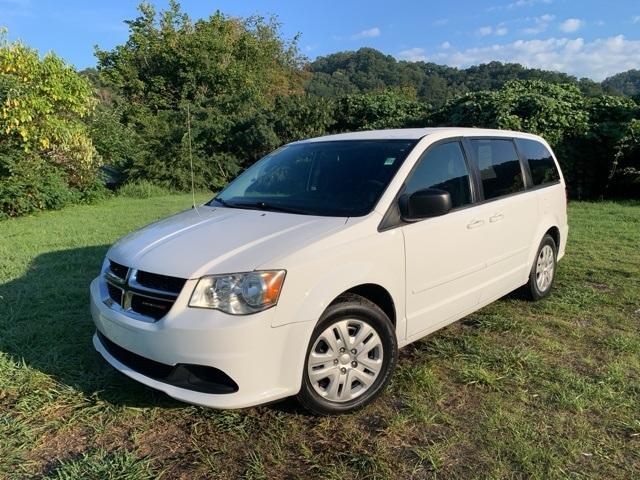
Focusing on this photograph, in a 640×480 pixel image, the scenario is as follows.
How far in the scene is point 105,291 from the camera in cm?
339

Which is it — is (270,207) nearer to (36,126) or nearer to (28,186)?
(36,126)

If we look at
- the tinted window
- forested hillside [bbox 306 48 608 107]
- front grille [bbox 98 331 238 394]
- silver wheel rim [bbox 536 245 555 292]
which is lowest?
silver wheel rim [bbox 536 245 555 292]

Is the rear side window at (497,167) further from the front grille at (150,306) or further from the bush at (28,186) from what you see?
the bush at (28,186)

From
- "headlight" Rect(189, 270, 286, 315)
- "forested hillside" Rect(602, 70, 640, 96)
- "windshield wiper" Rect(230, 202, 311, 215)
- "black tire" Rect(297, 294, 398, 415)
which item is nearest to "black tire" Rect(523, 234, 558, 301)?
"black tire" Rect(297, 294, 398, 415)

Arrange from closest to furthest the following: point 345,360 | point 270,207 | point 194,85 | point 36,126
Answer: point 345,360 < point 270,207 < point 36,126 < point 194,85

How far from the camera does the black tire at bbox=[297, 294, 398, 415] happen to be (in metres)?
2.92

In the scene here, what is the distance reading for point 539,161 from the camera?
17.3ft

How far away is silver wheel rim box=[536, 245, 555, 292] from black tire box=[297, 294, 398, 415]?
2.46 m

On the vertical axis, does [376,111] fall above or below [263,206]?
above

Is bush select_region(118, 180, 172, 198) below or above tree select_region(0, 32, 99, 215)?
below

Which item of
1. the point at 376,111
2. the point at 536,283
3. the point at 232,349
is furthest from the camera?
the point at 376,111

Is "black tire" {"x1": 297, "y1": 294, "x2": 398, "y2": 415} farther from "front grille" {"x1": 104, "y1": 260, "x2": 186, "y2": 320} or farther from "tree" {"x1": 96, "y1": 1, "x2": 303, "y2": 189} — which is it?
"tree" {"x1": 96, "y1": 1, "x2": 303, "y2": 189}

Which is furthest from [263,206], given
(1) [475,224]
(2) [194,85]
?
(2) [194,85]

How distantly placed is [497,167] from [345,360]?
7.76 feet
